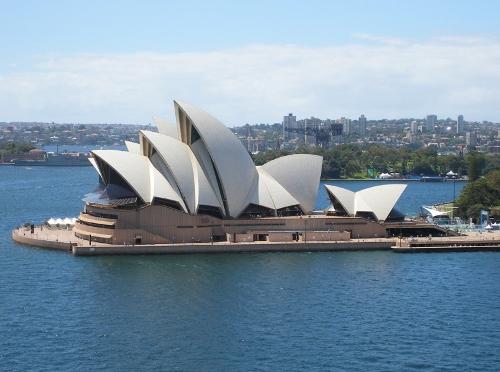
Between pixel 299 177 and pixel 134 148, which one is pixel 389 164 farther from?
pixel 134 148

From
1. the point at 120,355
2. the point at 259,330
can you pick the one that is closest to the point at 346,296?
the point at 259,330

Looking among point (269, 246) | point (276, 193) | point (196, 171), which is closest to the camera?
point (269, 246)

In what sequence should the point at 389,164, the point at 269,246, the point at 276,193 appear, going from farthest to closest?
the point at 389,164 → the point at 276,193 → the point at 269,246

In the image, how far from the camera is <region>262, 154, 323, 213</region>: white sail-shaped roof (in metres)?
62.1

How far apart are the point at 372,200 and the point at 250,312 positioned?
23.0 m

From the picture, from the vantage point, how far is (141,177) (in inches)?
2249

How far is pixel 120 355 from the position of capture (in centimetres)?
3338

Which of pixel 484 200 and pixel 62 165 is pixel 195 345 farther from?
pixel 62 165

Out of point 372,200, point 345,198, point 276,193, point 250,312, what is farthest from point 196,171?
point 250,312

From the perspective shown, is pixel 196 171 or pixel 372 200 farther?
pixel 372 200

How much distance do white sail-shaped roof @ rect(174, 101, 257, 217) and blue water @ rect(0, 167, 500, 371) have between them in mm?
5625

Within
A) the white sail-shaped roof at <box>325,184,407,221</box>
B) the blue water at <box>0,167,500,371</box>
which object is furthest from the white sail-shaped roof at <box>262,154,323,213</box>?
the blue water at <box>0,167,500,371</box>

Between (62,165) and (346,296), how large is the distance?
14937 centimetres

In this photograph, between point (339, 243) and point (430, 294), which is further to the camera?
point (339, 243)
